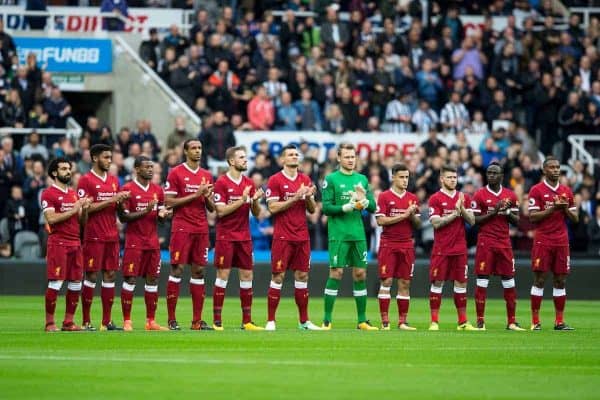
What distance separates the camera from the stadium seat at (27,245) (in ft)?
102

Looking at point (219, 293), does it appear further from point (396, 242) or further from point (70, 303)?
point (396, 242)

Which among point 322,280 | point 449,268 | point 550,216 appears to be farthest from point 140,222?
point 322,280

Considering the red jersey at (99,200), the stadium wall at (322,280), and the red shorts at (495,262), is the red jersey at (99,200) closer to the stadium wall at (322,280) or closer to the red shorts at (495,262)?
the red shorts at (495,262)

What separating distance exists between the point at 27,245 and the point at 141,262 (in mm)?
10796

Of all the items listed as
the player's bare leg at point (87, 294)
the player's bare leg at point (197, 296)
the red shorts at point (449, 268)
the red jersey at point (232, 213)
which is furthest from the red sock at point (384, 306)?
the player's bare leg at point (87, 294)

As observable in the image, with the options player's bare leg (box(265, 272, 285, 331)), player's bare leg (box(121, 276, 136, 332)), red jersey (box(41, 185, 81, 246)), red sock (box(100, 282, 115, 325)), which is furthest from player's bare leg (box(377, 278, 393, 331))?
red jersey (box(41, 185, 81, 246))

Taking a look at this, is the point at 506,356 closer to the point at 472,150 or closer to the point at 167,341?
the point at 167,341

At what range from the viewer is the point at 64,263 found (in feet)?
65.5

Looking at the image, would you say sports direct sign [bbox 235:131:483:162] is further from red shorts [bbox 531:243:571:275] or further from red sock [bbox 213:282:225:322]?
red sock [bbox 213:282:225:322]

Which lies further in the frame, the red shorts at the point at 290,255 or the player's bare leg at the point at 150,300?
the red shorts at the point at 290,255

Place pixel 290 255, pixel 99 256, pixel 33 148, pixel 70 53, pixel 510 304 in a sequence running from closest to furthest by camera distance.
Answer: pixel 99 256, pixel 290 255, pixel 510 304, pixel 33 148, pixel 70 53

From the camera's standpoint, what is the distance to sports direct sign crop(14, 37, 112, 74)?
3528 centimetres

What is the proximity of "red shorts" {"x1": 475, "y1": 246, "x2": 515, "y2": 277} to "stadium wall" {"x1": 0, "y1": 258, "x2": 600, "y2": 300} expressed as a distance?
9459mm

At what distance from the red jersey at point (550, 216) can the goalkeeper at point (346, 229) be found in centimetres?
276
